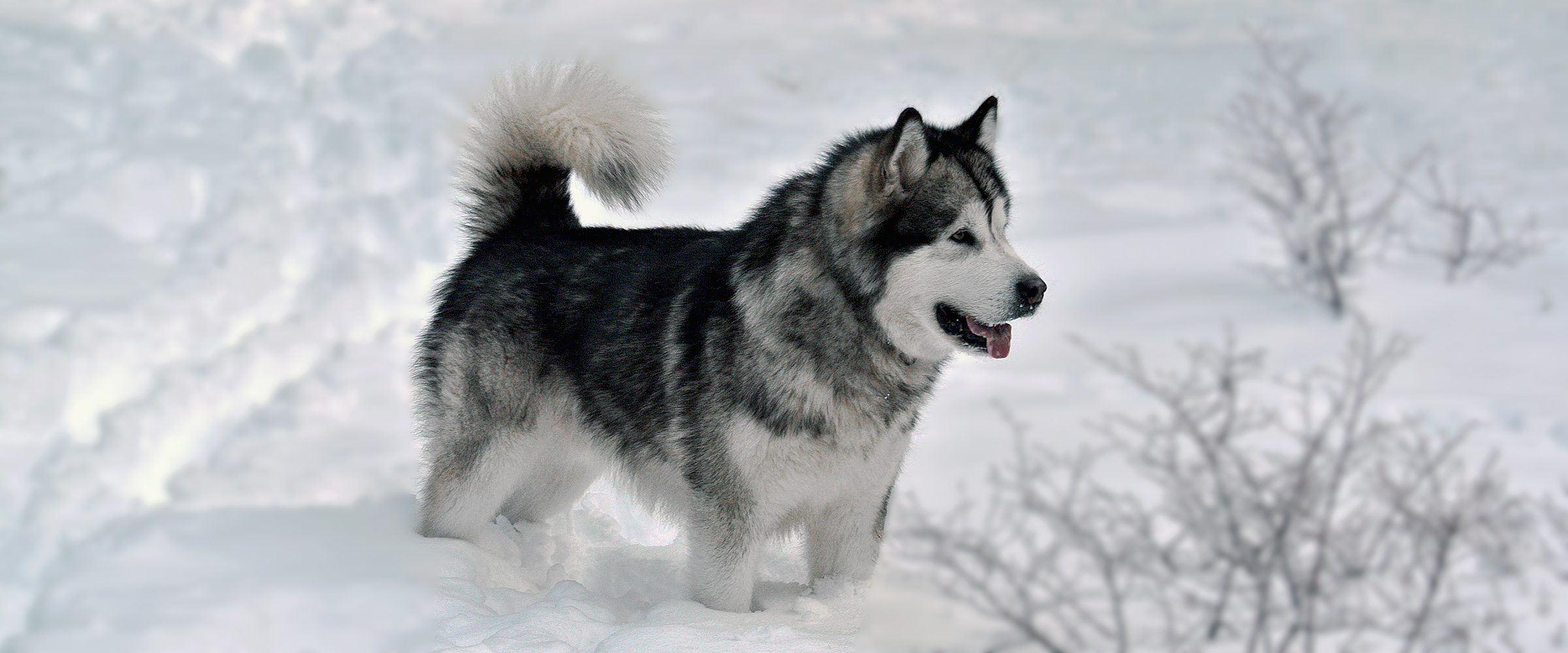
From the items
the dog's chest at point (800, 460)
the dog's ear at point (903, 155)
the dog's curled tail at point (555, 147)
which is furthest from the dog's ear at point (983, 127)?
the dog's curled tail at point (555, 147)

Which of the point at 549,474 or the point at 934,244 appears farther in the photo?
the point at 549,474

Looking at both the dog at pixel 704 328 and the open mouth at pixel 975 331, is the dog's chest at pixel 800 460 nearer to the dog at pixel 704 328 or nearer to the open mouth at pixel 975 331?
the dog at pixel 704 328

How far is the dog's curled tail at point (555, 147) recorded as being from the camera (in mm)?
3633

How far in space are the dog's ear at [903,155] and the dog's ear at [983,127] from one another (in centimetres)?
23

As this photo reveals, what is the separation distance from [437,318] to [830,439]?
1435 millimetres

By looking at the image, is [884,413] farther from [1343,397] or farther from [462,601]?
[1343,397]

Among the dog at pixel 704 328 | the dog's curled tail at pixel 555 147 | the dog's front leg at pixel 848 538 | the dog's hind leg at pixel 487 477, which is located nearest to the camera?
the dog at pixel 704 328

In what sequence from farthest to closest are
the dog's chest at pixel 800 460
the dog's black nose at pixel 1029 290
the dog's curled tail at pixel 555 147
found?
the dog's curled tail at pixel 555 147, the dog's chest at pixel 800 460, the dog's black nose at pixel 1029 290

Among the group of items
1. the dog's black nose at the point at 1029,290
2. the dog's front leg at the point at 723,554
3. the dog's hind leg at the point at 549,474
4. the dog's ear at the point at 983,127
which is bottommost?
the dog's front leg at the point at 723,554

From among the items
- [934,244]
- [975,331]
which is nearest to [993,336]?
[975,331]

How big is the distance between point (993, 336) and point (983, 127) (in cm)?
63

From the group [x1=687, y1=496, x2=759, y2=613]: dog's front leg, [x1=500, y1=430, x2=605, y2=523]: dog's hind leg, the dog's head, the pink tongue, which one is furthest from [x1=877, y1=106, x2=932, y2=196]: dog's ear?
[x1=500, y1=430, x2=605, y2=523]: dog's hind leg

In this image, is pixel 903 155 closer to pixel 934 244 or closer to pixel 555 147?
pixel 934 244

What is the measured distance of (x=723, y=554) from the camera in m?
3.02
